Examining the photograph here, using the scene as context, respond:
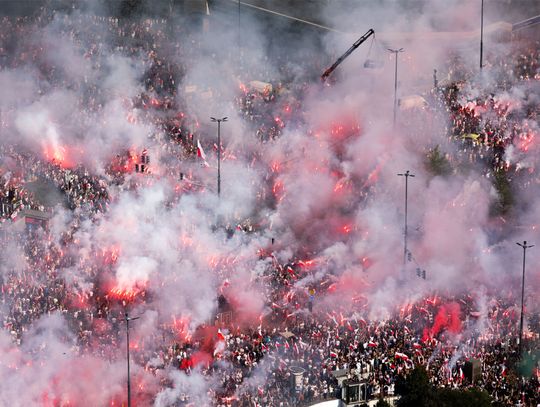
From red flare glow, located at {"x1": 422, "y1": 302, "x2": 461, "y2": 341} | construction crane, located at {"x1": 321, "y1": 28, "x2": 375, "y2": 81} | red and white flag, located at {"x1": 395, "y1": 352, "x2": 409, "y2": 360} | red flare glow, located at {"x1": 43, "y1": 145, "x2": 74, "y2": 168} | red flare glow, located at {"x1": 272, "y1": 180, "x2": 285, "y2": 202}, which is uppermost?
construction crane, located at {"x1": 321, "y1": 28, "x2": 375, "y2": 81}

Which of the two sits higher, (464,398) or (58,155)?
(58,155)

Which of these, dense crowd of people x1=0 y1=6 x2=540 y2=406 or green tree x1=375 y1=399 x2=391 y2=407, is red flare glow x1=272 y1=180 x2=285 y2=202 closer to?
dense crowd of people x1=0 y1=6 x2=540 y2=406

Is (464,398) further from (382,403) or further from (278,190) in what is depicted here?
(278,190)

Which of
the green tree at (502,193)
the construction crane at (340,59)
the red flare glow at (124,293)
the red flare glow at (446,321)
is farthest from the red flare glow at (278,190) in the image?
the construction crane at (340,59)

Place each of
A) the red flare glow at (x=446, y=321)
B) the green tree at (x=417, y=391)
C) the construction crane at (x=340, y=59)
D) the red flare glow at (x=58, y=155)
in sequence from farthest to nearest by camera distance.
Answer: the construction crane at (x=340, y=59)
the red flare glow at (x=58, y=155)
the red flare glow at (x=446, y=321)
the green tree at (x=417, y=391)

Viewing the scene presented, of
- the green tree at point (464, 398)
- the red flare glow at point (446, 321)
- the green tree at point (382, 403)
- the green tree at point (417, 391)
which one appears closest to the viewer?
the green tree at point (464, 398)

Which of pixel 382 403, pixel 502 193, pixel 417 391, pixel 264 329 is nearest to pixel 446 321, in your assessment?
pixel 417 391

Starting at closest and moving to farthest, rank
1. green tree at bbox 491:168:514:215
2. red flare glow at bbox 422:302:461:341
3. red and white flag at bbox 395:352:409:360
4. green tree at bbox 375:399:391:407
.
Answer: green tree at bbox 375:399:391:407, red and white flag at bbox 395:352:409:360, red flare glow at bbox 422:302:461:341, green tree at bbox 491:168:514:215

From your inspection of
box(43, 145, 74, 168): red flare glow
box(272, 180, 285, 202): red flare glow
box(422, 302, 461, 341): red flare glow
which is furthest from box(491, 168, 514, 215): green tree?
box(43, 145, 74, 168): red flare glow

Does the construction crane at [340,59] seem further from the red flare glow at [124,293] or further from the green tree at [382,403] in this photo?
the green tree at [382,403]

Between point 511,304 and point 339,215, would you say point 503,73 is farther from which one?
point 511,304

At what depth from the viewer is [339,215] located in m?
22.2

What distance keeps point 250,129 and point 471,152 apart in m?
8.97

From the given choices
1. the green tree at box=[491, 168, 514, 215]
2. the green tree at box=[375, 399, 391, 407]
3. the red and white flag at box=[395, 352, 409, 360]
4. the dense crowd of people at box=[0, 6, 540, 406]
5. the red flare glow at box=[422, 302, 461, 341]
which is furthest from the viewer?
the green tree at box=[491, 168, 514, 215]
